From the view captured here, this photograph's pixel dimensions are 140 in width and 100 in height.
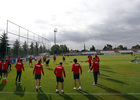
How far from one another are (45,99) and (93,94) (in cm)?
297

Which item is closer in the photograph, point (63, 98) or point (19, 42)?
point (63, 98)

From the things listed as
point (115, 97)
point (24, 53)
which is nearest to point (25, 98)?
point (115, 97)

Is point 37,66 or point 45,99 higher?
point 37,66

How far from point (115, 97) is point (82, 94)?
6.40ft

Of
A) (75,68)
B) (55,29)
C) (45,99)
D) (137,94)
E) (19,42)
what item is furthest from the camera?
(55,29)

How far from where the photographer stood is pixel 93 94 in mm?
6480

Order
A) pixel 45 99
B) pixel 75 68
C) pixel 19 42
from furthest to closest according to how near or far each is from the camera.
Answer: pixel 19 42 < pixel 75 68 < pixel 45 99

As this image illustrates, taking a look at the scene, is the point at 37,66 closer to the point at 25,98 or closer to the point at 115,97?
the point at 25,98

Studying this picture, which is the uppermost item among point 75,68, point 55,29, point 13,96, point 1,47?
point 55,29

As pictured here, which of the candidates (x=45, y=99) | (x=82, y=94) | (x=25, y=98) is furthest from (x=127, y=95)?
(x=25, y=98)

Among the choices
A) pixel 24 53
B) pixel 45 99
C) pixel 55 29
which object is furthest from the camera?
pixel 55 29

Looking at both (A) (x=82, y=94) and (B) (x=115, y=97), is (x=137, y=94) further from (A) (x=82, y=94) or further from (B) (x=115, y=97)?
(A) (x=82, y=94)

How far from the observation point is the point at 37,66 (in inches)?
304

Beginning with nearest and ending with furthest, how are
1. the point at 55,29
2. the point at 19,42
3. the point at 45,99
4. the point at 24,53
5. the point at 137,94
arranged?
the point at 45,99 < the point at 137,94 < the point at 19,42 < the point at 24,53 < the point at 55,29
